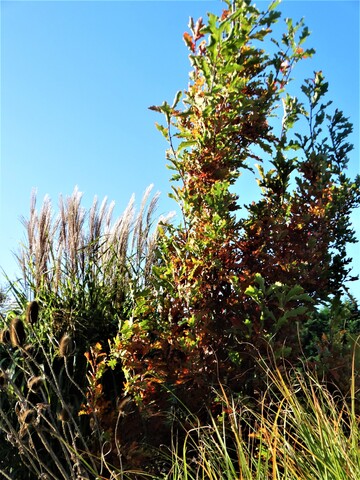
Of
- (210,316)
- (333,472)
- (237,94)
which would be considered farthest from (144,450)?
(237,94)

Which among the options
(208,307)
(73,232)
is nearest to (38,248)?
(73,232)

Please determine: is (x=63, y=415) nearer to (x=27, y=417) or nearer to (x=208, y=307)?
(x=27, y=417)

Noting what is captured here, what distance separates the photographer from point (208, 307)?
136 inches

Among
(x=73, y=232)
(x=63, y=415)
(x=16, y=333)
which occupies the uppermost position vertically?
(x=73, y=232)

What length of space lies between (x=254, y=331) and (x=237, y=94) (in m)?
1.38

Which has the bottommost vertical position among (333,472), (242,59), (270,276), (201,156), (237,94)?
(333,472)

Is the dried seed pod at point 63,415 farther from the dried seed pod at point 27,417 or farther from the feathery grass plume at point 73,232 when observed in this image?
the feathery grass plume at point 73,232

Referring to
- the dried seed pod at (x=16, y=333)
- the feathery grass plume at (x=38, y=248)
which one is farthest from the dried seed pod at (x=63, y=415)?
the feathery grass plume at (x=38, y=248)

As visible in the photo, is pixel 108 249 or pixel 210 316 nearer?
pixel 210 316

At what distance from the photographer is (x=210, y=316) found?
11.2 feet

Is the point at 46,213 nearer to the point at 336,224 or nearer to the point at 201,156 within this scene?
the point at 201,156

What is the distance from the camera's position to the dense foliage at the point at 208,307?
10.5 ft

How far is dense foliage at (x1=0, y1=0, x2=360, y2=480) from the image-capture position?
10.5 feet

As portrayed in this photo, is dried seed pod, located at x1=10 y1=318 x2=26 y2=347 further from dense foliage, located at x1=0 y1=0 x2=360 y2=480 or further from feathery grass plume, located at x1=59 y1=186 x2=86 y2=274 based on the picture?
feathery grass plume, located at x1=59 y1=186 x2=86 y2=274
